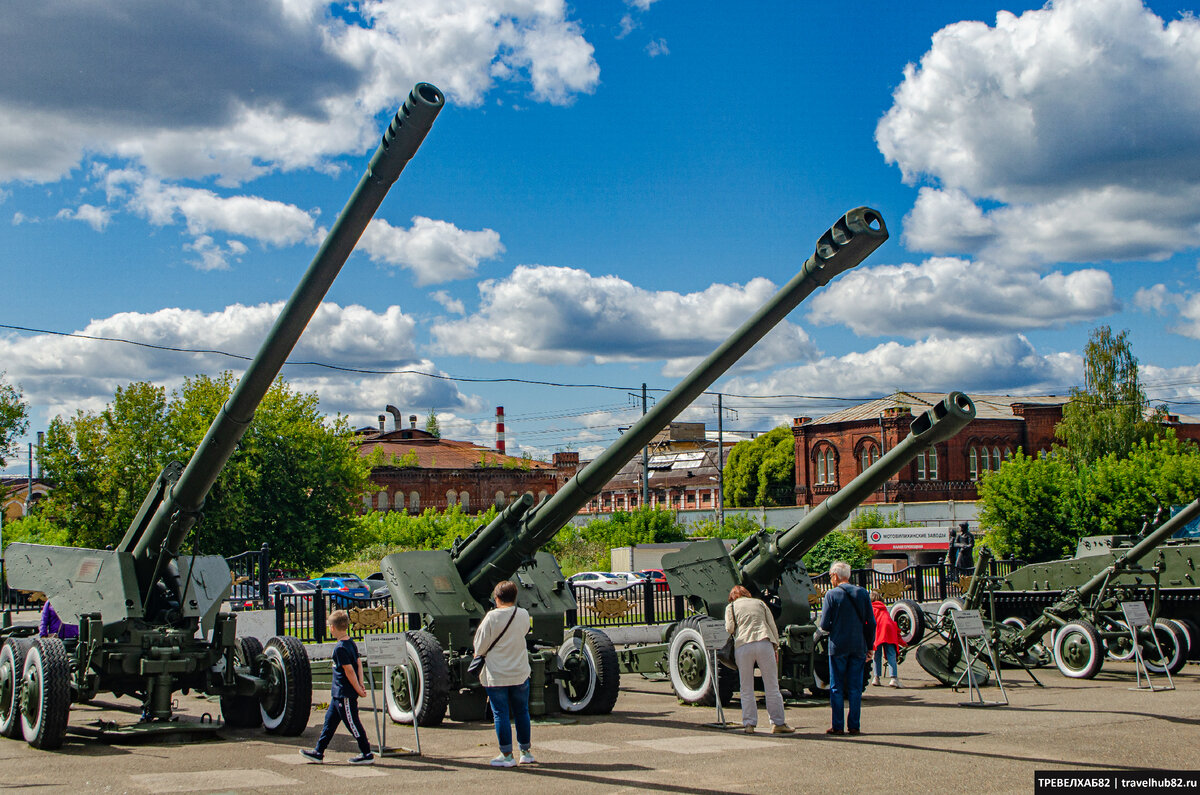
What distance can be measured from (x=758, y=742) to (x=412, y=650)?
11.0 feet

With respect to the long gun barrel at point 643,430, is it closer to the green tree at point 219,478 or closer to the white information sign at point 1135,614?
the white information sign at point 1135,614

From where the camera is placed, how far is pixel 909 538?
44.0 metres

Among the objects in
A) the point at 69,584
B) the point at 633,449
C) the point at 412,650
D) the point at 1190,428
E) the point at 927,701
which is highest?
the point at 1190,428

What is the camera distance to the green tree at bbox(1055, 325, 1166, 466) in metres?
54.5

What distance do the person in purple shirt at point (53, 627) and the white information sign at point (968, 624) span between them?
9.05m

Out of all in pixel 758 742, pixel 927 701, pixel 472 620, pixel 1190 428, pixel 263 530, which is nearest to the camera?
pixel 758 742

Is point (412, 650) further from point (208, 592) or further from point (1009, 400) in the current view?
point (1009, 400)

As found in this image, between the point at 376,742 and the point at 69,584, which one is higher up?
the point at 69,584

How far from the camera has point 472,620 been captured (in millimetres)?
11438

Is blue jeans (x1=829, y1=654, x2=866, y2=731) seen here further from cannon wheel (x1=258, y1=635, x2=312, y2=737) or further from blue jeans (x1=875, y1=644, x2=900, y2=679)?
cannon wheel (x1=258, y1=635, x2=312, y2=737)

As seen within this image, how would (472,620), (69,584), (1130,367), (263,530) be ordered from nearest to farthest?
(69,584) → (472,620) → (263,530) → (1130,367)

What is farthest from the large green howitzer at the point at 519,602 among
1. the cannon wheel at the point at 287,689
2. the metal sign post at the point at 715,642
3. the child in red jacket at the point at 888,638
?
the child in red jacket at the point at 888,638

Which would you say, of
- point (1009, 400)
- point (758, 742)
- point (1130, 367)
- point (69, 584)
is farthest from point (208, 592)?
point (1009, 400)

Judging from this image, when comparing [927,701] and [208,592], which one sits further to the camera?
[927,701]
